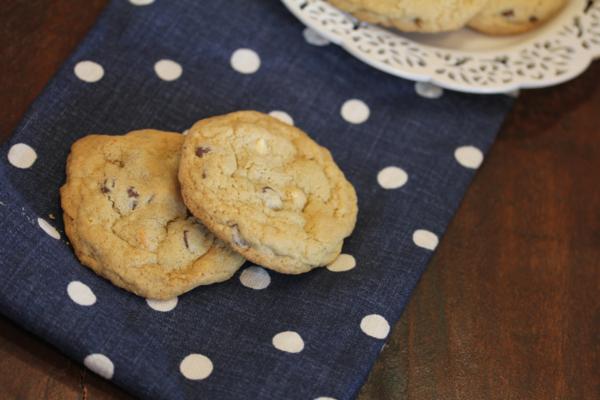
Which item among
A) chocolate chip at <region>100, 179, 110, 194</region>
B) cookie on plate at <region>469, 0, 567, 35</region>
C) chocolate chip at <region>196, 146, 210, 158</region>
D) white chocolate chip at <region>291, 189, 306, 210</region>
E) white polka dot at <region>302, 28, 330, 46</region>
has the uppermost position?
cookie on plate at <region>469, 0, 567, 35</region>

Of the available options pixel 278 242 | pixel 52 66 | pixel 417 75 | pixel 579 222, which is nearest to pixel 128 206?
pixel 278 242

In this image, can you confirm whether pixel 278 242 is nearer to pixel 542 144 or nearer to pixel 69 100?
pixel 69 100

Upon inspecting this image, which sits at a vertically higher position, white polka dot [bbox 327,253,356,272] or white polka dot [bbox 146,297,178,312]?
white polka dot [bbox 327,253,356,272]

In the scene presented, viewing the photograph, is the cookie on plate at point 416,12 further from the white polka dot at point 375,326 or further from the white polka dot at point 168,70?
the white polka dot at point 375,326

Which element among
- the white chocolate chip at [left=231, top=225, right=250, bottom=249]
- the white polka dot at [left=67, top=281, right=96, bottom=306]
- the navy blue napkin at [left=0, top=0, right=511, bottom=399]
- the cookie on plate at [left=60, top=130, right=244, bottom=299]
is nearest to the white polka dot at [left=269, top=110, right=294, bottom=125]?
the navy blue napkin at [left=0, top=0, right=511, bottom=399]

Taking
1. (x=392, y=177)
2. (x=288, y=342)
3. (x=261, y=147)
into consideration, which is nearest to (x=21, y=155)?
(x=261, y=147)

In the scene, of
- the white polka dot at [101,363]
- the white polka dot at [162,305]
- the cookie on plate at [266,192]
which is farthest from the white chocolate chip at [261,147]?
the white polka dot at [101,363]

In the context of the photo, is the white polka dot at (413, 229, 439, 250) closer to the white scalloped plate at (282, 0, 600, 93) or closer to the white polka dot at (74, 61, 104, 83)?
the white scalloped plate at (282, 0, 600, 93)
